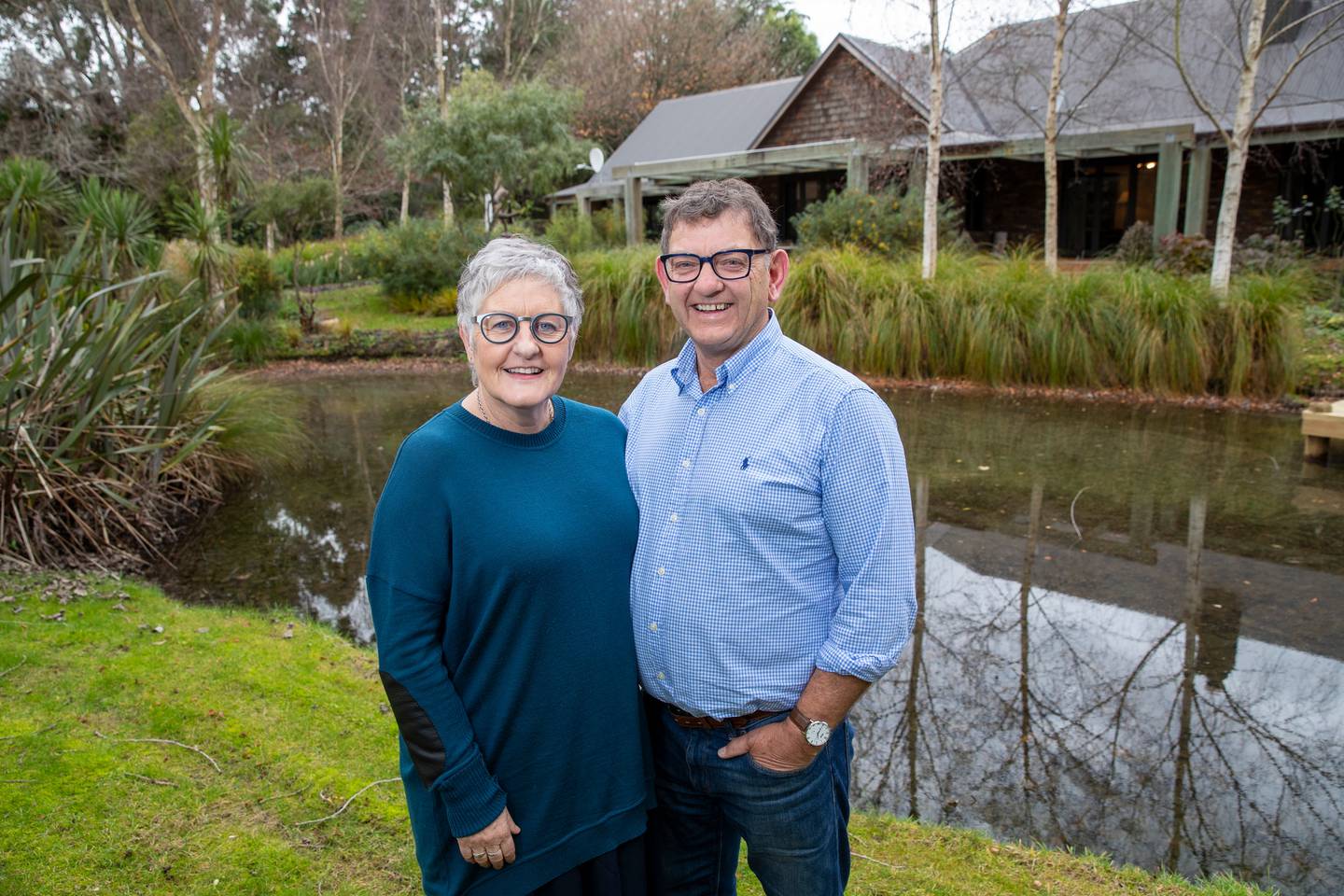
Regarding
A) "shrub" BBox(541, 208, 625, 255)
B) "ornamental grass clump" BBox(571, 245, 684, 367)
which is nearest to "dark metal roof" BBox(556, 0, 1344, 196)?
"shrub" BBox(541, 208, 625, 255)

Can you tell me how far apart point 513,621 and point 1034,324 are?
9849 millimetres

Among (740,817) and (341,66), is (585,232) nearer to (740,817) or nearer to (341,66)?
(341,66)

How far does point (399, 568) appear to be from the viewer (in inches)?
69.2

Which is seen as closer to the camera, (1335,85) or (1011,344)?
(1011,344)

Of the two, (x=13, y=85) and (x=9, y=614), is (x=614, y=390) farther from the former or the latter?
A: (x=13, y=85)

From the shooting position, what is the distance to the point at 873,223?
1536cm

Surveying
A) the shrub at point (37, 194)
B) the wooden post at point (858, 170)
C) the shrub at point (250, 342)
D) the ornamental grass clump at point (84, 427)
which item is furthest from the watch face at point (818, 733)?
the wooden post at point (858, 170)

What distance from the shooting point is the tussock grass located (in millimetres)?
9719

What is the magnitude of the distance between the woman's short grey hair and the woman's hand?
3.20 ft

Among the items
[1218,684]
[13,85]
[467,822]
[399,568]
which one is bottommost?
[1218,684]

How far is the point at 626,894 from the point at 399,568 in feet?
2.95

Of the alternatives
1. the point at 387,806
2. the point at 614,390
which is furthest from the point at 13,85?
the point at 387,806

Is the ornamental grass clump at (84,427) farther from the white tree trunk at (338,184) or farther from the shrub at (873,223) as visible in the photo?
the white tree trunk at (338,184)

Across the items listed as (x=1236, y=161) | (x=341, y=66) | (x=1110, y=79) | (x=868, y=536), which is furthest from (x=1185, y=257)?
(x=341, y=66)
